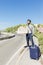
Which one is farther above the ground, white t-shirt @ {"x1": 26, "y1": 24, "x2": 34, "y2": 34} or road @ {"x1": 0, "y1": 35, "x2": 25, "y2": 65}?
white t-shirt @ {"x1": 26, "y1": 24, "x2": 34, "y2": 34}

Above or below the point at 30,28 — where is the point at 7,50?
below

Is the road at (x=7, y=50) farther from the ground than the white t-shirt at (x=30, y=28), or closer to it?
closer to it

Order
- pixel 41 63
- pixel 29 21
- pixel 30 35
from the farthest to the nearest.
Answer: pixel 30 35 < pixel 29 21 < pixel 41 63

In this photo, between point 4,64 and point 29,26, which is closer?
point 4,64

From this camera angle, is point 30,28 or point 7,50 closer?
point 30,28

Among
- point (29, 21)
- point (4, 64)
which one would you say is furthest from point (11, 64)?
point (29, 21)

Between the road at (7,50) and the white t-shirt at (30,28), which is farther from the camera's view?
the white t-shirt at (30,28)

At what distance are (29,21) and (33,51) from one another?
2.97m

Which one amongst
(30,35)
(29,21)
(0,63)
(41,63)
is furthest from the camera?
(30,35)

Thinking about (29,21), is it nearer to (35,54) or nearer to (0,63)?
(35,54)

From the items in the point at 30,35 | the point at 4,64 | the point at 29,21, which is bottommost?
the point at 4,64

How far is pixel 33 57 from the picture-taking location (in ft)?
33.9

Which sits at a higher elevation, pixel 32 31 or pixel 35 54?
pixel 32 31

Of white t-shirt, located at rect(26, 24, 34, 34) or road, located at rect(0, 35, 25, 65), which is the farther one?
white t-shirt, located at rect(26, 24, 34, 34)
